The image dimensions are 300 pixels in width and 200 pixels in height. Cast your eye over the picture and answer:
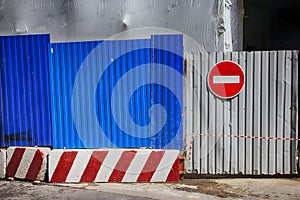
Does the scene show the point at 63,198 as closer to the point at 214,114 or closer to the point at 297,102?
the point at 214,114

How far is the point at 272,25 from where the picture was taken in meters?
10.2

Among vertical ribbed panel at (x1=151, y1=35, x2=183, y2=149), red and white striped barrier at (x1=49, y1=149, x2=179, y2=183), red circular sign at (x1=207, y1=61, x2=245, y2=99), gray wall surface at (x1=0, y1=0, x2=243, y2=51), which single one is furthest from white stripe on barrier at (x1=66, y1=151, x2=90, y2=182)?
red circular sign at (x1=207, y1=61, x2=245, y2=99)

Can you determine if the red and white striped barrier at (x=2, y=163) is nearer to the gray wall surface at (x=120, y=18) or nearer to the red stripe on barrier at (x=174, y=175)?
the gray wall surface at (x=120, y=18)

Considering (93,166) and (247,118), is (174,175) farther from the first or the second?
(247,118)

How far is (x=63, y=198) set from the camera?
488 centimetres

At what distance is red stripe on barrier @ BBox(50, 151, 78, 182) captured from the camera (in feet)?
18.1

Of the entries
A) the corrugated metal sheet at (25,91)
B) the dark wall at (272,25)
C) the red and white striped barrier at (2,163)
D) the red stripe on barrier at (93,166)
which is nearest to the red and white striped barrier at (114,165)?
the red stripe on barrier at (93,166)

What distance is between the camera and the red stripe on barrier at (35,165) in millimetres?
5605

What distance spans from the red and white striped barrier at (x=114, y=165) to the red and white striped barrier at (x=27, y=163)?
18 cm

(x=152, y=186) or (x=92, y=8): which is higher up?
(x=92, y=8)

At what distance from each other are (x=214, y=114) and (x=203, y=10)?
1.78 metres

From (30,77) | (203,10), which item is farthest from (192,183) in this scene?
(30,77)

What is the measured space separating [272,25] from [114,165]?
725 cm

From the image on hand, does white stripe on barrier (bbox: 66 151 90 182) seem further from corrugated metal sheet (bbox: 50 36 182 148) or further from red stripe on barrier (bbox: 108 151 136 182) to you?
red stripe on barrier (bbox: 108 151 136 182)
